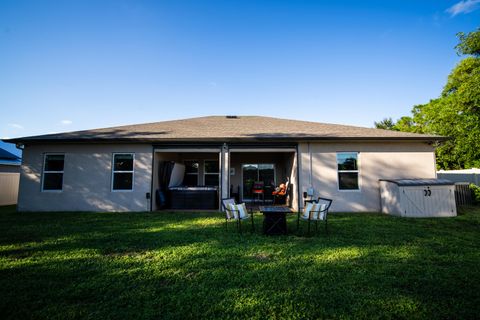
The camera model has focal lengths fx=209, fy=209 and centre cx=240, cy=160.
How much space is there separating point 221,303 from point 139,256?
7.14ft

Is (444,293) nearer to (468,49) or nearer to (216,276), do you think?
(216,276)

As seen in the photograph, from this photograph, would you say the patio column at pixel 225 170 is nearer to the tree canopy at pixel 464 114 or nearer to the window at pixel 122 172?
the window at pixel 122 172

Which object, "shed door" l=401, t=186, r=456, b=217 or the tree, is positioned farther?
the tree

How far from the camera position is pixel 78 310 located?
88.0 inches

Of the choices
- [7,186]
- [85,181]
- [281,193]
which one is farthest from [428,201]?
[7,186]

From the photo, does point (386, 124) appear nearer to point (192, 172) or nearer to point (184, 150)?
point (192, 172)

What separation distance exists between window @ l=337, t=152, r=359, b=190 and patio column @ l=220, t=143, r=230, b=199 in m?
4.65

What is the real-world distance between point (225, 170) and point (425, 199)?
741 cm

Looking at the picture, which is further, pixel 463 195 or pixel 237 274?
pixel 463 195

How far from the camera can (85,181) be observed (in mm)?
8734

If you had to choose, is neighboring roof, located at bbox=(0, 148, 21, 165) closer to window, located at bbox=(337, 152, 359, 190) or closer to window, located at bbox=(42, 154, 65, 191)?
window, located at bbox=(42, 154, 65, 191)

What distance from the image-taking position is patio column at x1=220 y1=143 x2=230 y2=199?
8.60m

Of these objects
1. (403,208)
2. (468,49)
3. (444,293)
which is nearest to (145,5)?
(444,293)

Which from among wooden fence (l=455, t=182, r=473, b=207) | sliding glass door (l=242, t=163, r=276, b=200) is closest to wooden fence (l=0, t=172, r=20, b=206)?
sliding glass door (l=242, t=163, r=276, b=200)
